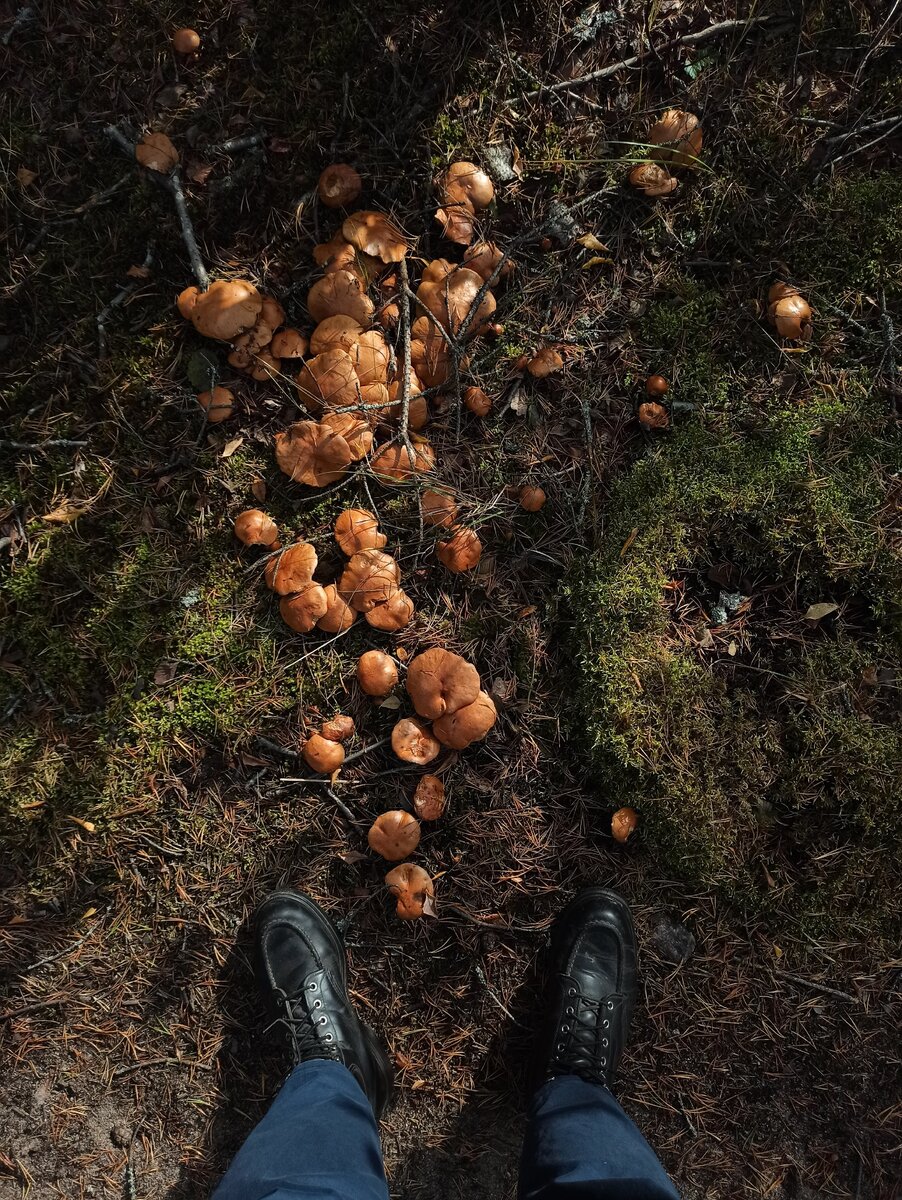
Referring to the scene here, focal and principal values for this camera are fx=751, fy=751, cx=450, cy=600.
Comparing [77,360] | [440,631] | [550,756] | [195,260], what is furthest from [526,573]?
[77,360]

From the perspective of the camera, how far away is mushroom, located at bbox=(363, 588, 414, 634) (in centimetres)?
303

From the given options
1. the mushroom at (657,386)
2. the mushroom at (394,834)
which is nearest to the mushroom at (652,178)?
the mushroom at (657,386)

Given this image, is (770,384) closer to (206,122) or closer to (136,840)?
(206,122)

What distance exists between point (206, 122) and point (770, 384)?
2.64 meters

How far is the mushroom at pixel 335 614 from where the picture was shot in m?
3.05

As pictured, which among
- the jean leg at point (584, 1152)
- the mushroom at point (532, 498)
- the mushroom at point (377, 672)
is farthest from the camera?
the mushroom at point (532, 498)

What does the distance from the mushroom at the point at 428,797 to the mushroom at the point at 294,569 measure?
3.07 ft

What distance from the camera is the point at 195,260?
311 centimetres

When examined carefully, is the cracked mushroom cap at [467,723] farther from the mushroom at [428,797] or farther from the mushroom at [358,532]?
the mushroom at [358,532]

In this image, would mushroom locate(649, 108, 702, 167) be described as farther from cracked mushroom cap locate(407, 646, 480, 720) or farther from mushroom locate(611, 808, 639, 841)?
mushroom locate(611, 808, 639, 841)

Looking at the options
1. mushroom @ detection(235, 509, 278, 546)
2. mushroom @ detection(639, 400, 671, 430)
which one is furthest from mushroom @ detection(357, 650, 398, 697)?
mushroom @ detection(639, 400, 671, 430)

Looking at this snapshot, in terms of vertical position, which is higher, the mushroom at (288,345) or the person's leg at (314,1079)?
the mushroom at (288,345)

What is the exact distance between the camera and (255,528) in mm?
3064

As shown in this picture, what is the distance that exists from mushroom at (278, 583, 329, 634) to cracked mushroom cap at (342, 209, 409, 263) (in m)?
1.37
